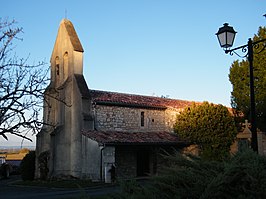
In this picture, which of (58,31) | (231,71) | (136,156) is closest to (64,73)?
(58,31)

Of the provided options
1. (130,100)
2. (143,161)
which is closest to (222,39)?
(130,100)

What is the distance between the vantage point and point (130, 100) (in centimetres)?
2603

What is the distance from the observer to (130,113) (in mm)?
25688

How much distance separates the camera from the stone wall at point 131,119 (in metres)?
24.2

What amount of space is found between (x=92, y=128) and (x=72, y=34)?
288 inches

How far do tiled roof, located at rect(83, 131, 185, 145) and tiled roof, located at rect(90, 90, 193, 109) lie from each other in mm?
2173

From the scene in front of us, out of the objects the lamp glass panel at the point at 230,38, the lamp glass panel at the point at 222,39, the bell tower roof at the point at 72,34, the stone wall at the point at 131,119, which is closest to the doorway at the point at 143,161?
the stone wall at the point at 131,119

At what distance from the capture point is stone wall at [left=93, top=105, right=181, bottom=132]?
24.2m

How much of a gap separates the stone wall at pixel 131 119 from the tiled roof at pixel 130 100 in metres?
0.42

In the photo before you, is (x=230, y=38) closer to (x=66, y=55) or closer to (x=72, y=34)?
(x=72, y=34)

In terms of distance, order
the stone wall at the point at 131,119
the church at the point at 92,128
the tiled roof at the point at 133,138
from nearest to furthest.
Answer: the tiled roof at the point at 133,138 → the church at the point at 92,128 → the stone wall at the point at 131,119

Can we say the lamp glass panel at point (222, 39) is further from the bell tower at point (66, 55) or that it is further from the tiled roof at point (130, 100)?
the bell tower at point (66, 55)

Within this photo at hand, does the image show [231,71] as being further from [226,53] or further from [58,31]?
[226,53]

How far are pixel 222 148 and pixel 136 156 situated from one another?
20.0ft
